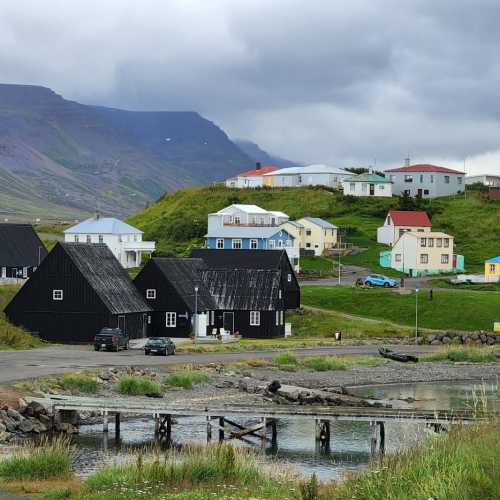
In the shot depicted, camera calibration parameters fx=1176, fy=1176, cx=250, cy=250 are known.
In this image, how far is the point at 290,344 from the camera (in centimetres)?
8175

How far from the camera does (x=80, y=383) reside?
53469mm

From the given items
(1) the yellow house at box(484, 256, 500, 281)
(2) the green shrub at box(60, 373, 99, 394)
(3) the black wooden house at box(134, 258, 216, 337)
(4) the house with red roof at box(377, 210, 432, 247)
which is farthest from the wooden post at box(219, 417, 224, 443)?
Answer: (4) the house with red roof at box(377, 210, 432, 247)

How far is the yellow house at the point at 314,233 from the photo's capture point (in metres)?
131

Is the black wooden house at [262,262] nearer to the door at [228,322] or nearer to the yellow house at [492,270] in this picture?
the door at [228,322]

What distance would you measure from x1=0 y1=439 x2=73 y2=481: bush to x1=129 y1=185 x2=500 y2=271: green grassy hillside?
91274 millimetres

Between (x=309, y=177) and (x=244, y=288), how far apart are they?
3284 inches

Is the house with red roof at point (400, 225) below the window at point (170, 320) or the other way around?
the other way around

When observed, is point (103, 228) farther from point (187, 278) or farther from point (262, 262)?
point (187, 278)

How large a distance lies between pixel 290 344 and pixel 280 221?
56999mm

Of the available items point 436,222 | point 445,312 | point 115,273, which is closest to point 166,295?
point 115,273

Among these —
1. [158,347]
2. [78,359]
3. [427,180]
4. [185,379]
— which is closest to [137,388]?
[185,379]

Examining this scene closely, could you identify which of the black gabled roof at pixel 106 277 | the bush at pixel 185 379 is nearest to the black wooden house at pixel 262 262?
the black gabled roof at pixel 106 277

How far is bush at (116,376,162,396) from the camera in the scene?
54.0 m

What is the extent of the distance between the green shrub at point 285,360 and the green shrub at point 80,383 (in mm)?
17749
